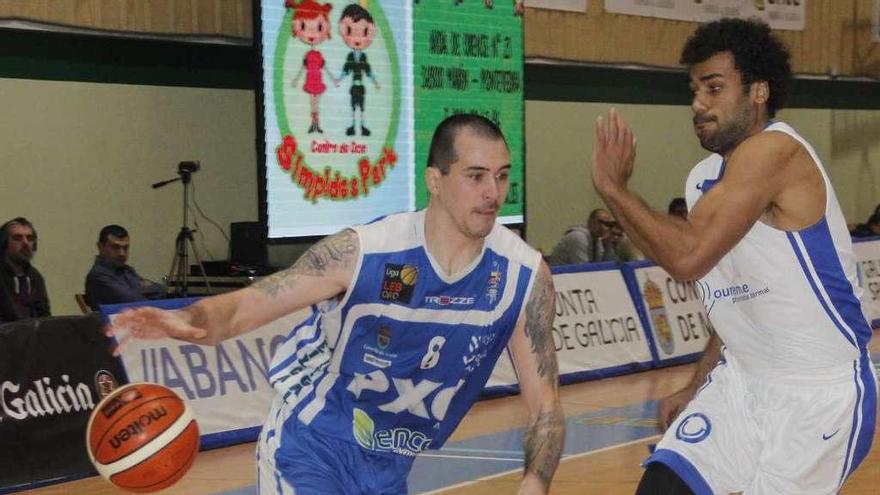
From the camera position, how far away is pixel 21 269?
35.8 ft

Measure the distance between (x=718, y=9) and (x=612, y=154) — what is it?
52.8 feet

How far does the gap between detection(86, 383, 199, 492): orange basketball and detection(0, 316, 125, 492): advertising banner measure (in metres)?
4.04

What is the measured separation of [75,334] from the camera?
9.27m

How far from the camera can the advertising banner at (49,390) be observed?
870cm

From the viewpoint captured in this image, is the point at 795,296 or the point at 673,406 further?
the point at 673,406

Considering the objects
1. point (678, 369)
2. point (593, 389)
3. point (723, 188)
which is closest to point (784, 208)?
point (723, 188)

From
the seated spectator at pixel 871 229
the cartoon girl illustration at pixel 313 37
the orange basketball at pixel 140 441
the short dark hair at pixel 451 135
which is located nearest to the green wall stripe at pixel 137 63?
the cartoon girl illustration at pixel 313 37

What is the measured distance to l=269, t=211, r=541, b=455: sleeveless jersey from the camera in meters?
4.60

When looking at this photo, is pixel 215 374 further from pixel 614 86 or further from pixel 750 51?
pixel 614 86

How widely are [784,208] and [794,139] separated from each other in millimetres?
263

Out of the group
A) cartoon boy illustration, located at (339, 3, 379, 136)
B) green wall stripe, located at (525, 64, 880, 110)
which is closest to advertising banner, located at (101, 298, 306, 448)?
cartoon boy illustration, located at (339, 3, 379, 136)

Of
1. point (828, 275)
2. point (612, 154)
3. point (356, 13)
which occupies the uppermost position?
point (356, 13)

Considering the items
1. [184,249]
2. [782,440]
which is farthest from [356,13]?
[782,440]

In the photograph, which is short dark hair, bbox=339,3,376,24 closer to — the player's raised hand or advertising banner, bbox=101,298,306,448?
advertising banner, bbox=101,298,306,448
